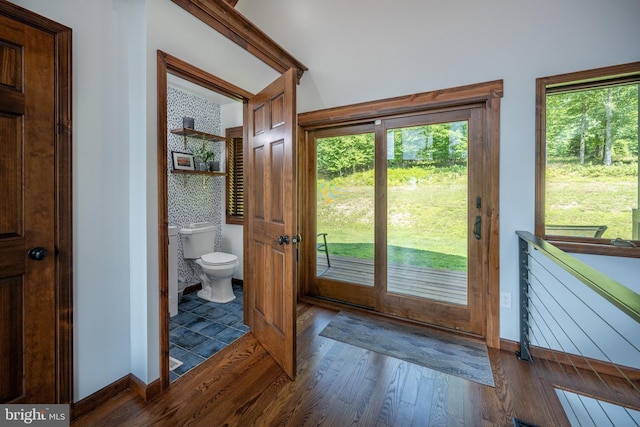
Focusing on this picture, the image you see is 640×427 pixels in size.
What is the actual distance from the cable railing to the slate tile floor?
2.34 meters

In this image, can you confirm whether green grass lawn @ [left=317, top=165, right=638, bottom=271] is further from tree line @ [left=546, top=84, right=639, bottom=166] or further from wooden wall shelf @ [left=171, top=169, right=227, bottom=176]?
wooden wall shelf @ [left=171, top=169, right=227, bottom=176]

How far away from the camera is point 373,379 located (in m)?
1.89

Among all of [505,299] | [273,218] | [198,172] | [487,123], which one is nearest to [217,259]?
[198,172]

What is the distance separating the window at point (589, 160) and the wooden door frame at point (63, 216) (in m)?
2.99

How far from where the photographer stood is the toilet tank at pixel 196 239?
3.27 metres

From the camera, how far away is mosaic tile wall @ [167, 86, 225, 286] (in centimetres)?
328

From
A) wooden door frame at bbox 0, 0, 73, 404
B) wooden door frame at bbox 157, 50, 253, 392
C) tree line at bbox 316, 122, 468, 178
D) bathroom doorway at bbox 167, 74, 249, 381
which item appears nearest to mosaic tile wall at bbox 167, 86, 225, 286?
bathroom doorway at bbox 167, 74, 249, 381

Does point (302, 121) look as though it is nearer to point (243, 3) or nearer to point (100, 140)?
point (243, 3)

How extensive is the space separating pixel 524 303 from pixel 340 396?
1543mm

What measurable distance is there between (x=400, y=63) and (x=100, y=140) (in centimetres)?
224

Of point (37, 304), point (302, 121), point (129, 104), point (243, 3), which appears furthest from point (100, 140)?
point (302, 121)

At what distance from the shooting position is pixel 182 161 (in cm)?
326

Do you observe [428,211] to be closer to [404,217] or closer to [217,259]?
[404,217]

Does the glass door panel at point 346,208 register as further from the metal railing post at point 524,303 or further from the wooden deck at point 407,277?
the metal railing post at point 524,303
